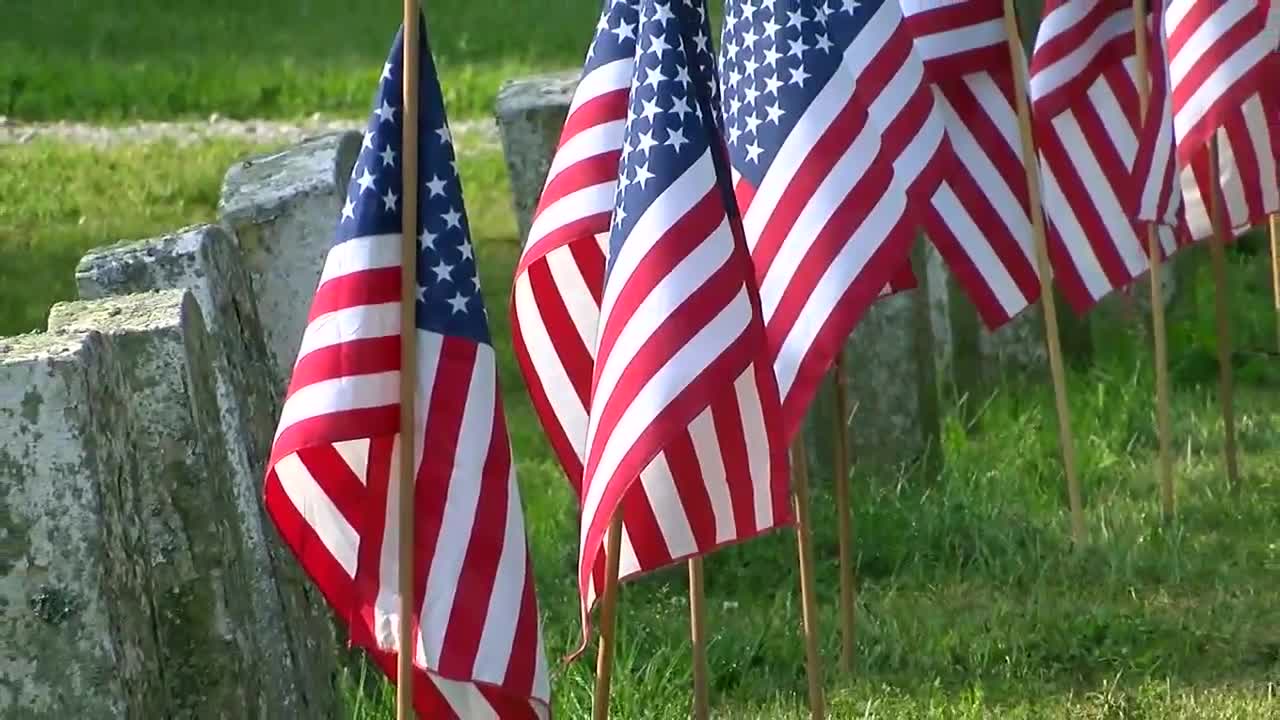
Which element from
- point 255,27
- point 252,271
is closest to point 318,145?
point 252,271

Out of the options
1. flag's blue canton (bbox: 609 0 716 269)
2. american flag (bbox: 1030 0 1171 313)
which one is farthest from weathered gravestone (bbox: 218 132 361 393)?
american flag (bbox: 1030 0 1171 313)

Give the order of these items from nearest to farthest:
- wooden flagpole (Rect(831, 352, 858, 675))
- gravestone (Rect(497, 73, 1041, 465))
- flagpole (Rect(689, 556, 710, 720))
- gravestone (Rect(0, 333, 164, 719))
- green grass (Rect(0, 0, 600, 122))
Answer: gravestone (Rect(0, 333, 164, 719))
flagpole (Rect(689, 556, 710, 720))
wooden flagpole (Rect(831, 352, 858, 675))
gravestone (Rect(497, 73, 1041, 465))
green grass (Rect(0, 0, 600, 122))

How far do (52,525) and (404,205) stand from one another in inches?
32.7

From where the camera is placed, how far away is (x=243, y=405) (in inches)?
196

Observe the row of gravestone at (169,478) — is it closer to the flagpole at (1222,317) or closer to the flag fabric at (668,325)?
the flag fabric at (668,325)

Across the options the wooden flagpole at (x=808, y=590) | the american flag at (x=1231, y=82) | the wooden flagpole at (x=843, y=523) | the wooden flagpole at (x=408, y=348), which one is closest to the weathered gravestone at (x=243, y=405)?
the wooden flagpole at (x=408, y=348)

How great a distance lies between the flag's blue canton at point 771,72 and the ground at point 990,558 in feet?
4.62

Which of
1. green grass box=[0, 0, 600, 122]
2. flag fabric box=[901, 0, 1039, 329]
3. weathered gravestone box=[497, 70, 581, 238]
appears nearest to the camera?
flag fabric box=[901, 0, 1039, 329]

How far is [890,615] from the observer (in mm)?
6570

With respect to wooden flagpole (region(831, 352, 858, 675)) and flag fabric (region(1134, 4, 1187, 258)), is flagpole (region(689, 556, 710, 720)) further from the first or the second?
flag fabric (region(1134, 4, 1187, 258))

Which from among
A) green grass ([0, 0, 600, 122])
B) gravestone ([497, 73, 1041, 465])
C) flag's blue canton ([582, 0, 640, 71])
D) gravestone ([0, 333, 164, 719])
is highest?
green grass ([0, 0, 600, 122])

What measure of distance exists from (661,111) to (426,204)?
50cm

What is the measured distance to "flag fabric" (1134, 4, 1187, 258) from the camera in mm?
7086

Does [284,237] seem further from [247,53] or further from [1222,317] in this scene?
[247,53]
